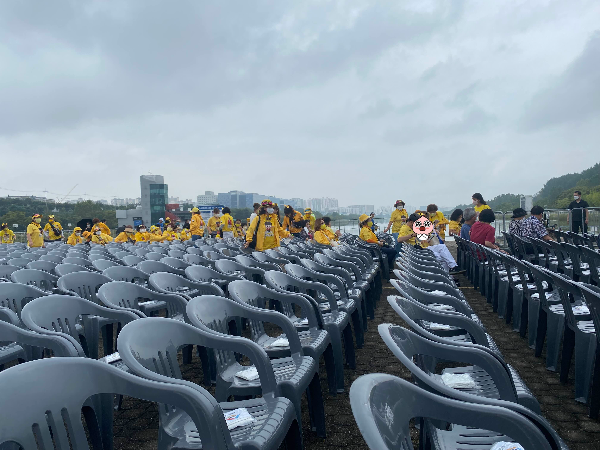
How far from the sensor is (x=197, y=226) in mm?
→ 12742

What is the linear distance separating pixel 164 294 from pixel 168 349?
4.76 feet

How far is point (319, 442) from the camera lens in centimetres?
258

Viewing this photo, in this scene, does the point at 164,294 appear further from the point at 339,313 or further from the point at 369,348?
the point at 369,348

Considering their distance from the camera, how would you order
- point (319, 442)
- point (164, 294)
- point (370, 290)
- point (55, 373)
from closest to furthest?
point (55, 373)
point (319, 442)
point (164, 294)
point (370, 290)

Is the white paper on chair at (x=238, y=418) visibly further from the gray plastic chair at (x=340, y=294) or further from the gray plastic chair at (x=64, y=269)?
the gray plastic chair at (x=64, y=269)

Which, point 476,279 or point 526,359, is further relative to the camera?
point 476,279

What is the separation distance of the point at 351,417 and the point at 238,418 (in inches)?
21.7

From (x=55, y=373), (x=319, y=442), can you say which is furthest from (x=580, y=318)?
(x=55, y=373)

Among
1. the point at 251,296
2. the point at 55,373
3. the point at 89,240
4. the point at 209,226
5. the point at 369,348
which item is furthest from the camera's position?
the point at 89,240

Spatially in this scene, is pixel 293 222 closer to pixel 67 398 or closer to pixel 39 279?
pixel 39 279

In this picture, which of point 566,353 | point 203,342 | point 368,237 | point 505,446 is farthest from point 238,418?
point 368,237

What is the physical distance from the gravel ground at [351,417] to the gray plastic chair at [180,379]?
325 millimetres

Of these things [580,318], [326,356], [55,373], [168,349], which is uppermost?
[55,373]

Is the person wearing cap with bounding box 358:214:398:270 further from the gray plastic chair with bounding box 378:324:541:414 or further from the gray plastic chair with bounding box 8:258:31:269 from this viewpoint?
the gray plastic chair with bounding box 378:324:541:414
